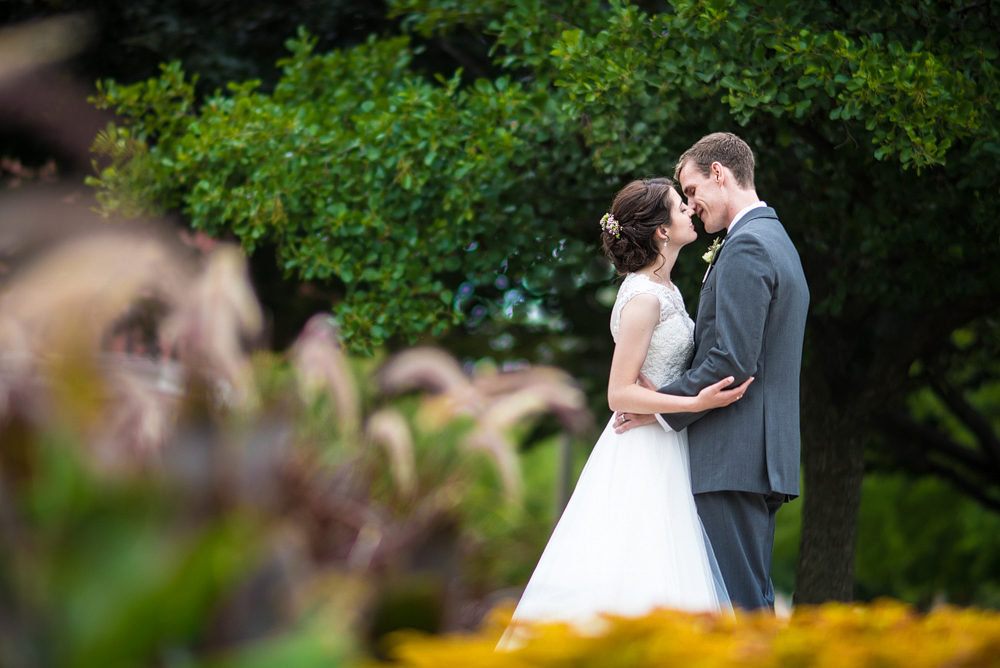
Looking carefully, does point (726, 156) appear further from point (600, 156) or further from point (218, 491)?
point (218, 491)

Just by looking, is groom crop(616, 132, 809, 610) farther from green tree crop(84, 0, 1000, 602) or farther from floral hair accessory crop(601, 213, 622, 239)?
green tree crop(84, 0, 1000, 602)

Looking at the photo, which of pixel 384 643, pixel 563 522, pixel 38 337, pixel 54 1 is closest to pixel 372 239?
pixel 563 522

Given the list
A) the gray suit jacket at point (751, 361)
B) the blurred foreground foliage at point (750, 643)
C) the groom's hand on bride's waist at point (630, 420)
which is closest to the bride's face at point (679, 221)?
the gray suit jacket at point (751, 361)

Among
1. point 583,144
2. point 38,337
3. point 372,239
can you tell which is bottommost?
point 38,337

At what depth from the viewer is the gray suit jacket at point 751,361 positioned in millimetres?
3598

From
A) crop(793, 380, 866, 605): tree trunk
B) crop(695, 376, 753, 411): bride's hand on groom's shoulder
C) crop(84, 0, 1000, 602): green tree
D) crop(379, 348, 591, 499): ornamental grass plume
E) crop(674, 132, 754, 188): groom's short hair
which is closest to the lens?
crop(379, 348, 591, 499): ornamental grass plume

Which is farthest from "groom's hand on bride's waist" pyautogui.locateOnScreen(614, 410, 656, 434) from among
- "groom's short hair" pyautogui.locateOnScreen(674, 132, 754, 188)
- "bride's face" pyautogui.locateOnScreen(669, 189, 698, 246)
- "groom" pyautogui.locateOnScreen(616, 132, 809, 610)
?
"groom's short hair" pyautogui.locateOnScreen(674, 132, 754, 188)

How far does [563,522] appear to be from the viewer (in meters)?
4.00

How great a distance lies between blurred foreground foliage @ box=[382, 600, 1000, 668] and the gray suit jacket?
1175 millimetres

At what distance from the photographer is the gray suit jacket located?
142 inches

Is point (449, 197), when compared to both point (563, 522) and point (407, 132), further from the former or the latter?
point (563, 522)

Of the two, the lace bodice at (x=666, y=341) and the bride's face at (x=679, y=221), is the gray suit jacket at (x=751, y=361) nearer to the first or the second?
the lace bodice at (x=666, y=341)

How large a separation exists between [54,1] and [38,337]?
6.36 meters

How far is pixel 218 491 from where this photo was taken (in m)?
1.43
